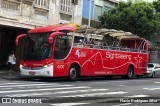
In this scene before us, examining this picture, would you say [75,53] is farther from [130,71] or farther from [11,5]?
[130,71]

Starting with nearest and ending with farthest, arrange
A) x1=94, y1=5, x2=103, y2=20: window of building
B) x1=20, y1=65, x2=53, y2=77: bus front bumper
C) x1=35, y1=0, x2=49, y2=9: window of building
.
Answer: x1=20, y1=65, x2=53, y2=77: bus front bumper
x1=35, y1=0, x2=49, y2=9: window of building
x1=94, y1=5, x2=103, y2=20: window of building

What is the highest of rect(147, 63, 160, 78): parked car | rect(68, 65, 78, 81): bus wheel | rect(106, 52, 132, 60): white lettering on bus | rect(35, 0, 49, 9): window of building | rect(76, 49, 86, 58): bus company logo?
rect(35, 0, 49, 9): window of building

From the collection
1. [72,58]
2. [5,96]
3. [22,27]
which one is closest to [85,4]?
[22,27]

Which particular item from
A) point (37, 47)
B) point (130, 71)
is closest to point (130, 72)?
point (130, 71)

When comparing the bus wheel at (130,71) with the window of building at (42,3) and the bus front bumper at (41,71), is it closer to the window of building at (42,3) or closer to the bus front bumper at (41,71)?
the window of building at (42,3)

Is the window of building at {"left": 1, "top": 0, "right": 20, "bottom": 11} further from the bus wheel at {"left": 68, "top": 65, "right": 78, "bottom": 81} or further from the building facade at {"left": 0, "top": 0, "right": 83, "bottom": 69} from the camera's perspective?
the bus wheel at {"left": 68, "top": 65, "right": 78, "bottom": 81}

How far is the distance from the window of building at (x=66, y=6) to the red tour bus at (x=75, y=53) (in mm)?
5054

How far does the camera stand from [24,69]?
21.4m

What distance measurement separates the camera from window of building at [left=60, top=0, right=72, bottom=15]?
3028cm

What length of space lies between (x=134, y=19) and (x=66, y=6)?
764cm

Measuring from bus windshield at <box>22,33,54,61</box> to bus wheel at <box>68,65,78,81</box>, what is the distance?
2116 mm

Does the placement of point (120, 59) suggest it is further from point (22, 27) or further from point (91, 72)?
point (22, 27)

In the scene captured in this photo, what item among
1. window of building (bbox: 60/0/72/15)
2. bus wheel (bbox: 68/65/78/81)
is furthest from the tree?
bus wheel (bbox: 68/65/78/81)

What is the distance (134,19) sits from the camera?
3484cm
